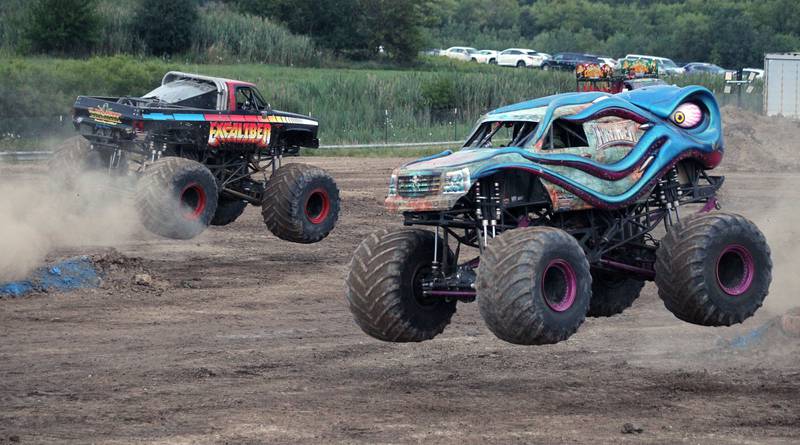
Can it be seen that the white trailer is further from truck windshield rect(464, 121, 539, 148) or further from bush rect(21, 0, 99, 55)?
truck windshield rect(464, 121, 539, 148)

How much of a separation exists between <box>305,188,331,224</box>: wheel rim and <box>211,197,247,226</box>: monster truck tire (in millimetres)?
1273

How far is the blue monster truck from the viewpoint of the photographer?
11.4 metres

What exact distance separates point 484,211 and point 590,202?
3.71ft

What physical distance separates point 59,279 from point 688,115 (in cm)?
780

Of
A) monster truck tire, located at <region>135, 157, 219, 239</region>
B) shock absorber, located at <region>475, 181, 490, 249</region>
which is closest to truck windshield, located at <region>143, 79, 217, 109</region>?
monster truck tire, located at <region>135, 157, 219, 239</region>

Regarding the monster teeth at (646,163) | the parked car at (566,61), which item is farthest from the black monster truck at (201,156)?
the parked car at (566,61)

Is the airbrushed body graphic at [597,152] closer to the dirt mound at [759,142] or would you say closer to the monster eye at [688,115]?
the monster eye at [688,115]

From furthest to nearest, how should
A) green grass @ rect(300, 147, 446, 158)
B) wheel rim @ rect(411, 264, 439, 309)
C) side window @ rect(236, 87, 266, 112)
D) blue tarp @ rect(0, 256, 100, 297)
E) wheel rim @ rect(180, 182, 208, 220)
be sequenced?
green grass @ rect(300, 147, 446, 158)
side window @ rect(236, 87, 266, 112)
wheel rim @ rect(180, 182, 208, 220)
blue tarp @ rect(0, 256, 100, 297)
wheel rim @ rect(411, 264, 439, 309)

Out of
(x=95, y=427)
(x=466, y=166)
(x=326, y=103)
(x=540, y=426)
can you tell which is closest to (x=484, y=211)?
(x=466, y=166)

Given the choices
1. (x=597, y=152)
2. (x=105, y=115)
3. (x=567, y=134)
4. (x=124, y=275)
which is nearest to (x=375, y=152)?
(x=105, y=115)

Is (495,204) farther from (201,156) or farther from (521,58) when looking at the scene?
(521,58)

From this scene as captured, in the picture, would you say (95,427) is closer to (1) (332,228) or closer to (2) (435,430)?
(2) (435,430)

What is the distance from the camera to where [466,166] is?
1145 cm

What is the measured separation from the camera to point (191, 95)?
782 inches
